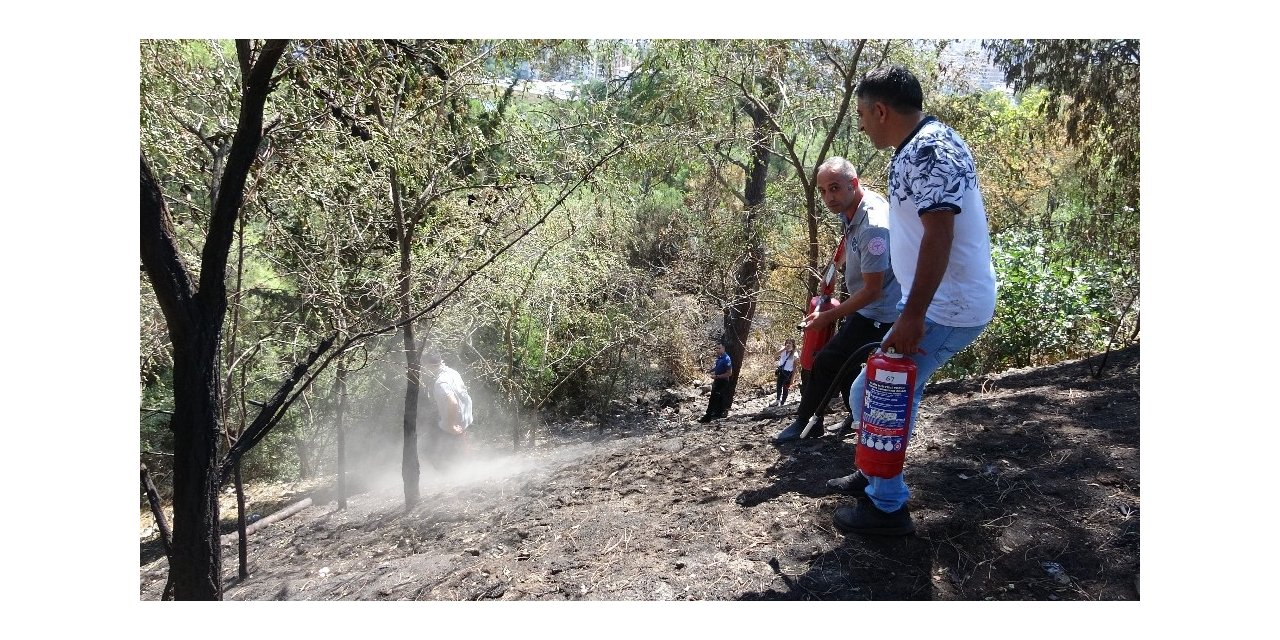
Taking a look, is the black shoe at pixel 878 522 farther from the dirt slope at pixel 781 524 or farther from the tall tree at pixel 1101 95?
the tall tree at pixel 1101 95

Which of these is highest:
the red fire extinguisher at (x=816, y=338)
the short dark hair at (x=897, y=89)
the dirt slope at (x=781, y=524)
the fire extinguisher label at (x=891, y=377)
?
the short dark hair at (x=897, y=89)

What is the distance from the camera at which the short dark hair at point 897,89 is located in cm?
279

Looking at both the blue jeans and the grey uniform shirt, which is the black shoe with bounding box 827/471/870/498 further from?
the grey uniform shirt

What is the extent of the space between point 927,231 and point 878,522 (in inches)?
47.1

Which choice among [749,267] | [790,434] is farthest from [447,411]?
[749,267]

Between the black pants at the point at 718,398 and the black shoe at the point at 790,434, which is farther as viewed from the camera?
the black pants at the point at 718,398

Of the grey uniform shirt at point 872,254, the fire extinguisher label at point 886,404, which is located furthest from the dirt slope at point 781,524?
the grey uniform shirt at point 872,254

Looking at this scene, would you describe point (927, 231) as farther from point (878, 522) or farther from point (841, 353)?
point (841, 353)

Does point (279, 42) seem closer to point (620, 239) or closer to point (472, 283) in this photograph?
point (472, 283)

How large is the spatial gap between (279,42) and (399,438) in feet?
28.8

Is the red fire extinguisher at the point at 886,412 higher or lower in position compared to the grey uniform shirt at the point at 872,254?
lower

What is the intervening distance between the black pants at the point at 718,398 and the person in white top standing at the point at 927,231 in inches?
302

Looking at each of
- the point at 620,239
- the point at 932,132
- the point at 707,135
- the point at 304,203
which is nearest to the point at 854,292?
the point at 932,132

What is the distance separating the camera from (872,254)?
12.3 ft
